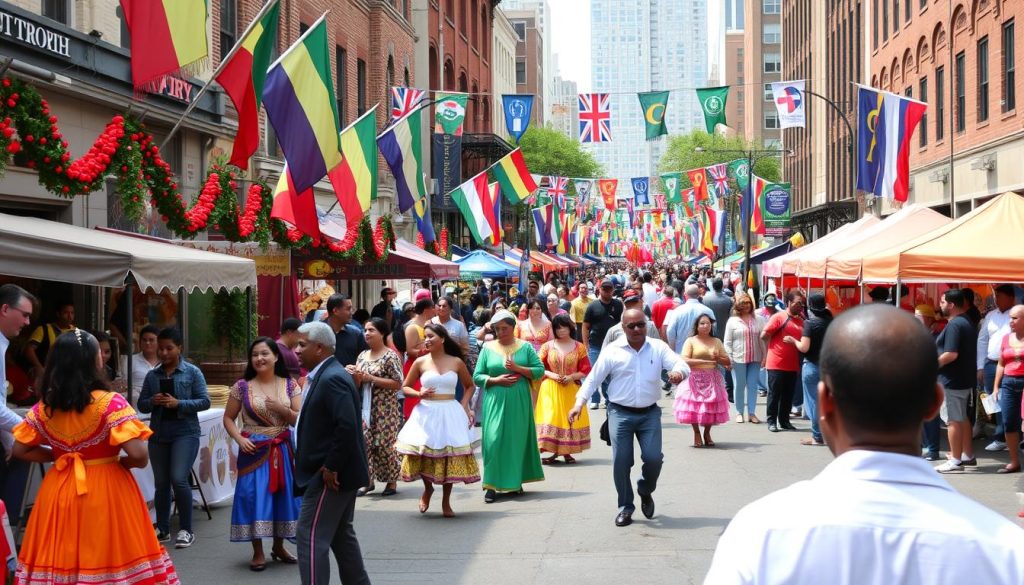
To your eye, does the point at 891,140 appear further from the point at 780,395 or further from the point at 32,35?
the point at 32,35

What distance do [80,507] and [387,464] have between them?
5.37 metres

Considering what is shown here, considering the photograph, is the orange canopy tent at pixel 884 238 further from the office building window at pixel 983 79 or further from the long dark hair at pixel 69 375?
the office building window at pixel 983 79

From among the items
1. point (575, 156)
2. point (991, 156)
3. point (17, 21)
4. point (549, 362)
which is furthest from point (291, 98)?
point (575, 156)

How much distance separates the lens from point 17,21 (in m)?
13.8

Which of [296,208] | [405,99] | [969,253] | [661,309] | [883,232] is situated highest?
[405,99]

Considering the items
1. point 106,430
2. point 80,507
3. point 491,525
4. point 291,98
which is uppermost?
point 291,98

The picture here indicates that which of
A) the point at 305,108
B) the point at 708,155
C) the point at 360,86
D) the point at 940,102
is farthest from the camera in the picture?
the point at 708,155

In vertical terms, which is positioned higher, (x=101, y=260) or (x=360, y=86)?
(x=360, y=86)

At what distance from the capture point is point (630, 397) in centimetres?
1011

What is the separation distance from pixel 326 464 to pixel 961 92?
28955 millimetres

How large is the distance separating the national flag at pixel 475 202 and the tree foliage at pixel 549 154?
51930mm

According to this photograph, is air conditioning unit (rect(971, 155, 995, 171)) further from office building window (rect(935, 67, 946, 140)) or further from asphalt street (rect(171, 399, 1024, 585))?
asphalt street (rect(171, 399, 1024, 585))

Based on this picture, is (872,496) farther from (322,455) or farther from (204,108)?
(204,108)

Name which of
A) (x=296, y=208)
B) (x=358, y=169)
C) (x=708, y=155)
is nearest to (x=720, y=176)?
(x=358, y=169)
